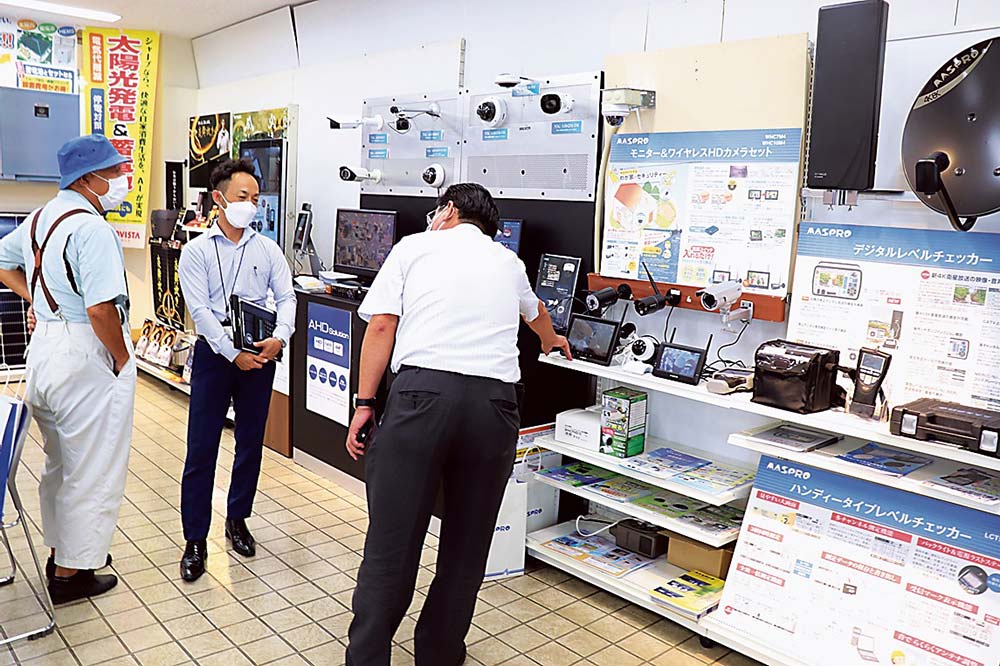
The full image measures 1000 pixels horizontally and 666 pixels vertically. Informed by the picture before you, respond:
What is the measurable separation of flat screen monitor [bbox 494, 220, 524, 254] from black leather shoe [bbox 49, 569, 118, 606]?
2305 millimetres

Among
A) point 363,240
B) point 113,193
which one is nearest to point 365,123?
point 363,240

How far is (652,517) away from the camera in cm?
347

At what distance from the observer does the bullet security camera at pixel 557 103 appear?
3.98 metres

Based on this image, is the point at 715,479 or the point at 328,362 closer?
the point at 715,479

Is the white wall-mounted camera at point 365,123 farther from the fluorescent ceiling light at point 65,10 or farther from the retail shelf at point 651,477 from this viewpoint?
the fluorescent ceiling light at point 65,10

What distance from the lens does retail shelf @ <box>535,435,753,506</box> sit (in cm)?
322

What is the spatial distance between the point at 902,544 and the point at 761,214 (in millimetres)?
1291

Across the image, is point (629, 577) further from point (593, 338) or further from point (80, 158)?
point (80, 158)

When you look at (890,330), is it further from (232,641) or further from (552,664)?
(232,641)

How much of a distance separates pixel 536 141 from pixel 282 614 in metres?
2.44

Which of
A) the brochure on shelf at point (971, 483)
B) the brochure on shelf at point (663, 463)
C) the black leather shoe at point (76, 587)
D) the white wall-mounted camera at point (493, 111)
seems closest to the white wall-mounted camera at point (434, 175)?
the white wall-mounted camera at point (493, 111)

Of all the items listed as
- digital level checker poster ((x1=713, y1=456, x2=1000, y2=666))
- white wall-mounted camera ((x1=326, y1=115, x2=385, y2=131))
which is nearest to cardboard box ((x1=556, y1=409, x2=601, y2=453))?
digital level checker poster ((x1=713, y1=456, x2=1000, y2=666))

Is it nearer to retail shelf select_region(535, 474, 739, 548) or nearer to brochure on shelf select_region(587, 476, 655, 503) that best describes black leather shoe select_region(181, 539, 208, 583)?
retail shelf select_region(535, 474, 739, 548)

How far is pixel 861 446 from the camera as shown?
3.16 m
